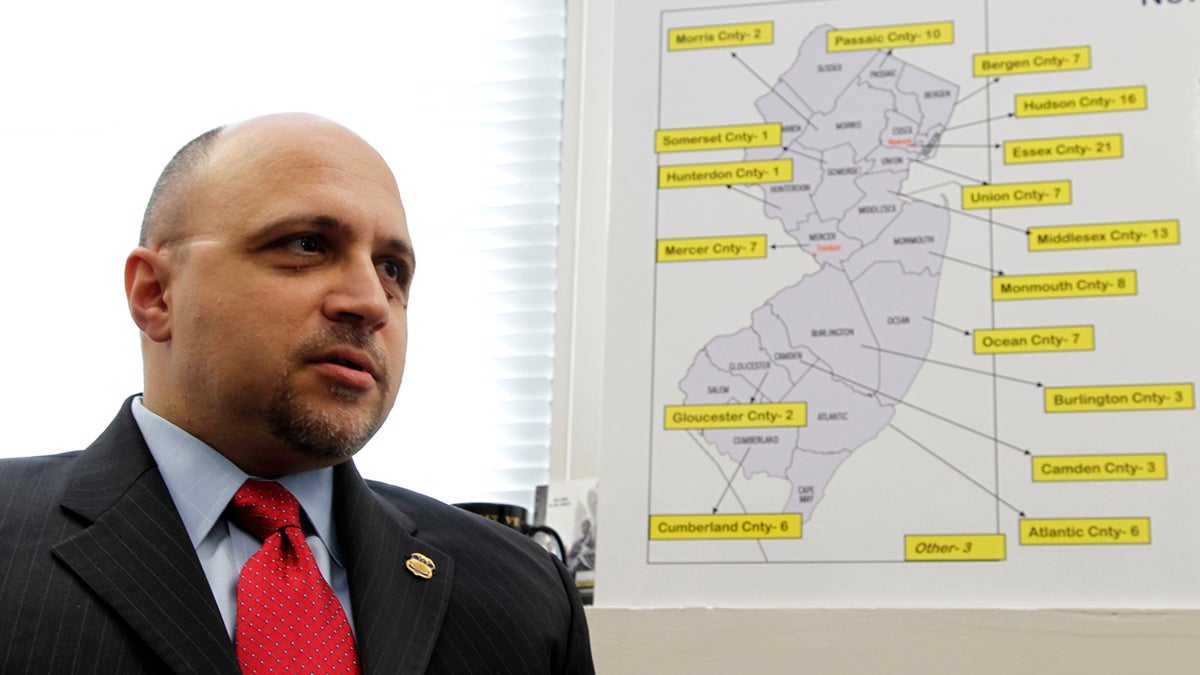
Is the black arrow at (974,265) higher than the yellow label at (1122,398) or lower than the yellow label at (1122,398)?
higher

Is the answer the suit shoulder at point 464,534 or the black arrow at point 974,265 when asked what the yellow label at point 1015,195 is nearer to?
the black arrow at point 974,265

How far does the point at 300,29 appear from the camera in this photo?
3170mm

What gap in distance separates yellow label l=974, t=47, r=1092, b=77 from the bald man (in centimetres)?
106

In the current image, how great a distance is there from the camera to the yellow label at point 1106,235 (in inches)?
81.1

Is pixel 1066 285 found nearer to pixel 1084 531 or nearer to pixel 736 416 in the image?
pixel 1084 531

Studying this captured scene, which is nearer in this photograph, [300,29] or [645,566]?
[645,566]

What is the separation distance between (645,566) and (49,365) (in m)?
1.64

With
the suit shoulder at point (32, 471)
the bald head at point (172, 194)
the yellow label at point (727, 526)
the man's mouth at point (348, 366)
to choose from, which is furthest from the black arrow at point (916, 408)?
the suit shoulder at point (32, 471)

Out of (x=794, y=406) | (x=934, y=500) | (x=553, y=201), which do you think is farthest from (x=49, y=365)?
(x=934, y=500)

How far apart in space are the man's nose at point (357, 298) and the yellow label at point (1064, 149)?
43.5 inches

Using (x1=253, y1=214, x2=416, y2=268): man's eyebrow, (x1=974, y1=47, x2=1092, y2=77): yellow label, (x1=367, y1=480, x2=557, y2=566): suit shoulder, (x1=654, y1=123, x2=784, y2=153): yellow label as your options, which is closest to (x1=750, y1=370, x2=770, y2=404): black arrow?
(x1=654, y1=123, x2=784, y2=153): yellow label

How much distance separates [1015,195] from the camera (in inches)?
84.0

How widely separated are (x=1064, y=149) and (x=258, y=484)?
52.8 inches

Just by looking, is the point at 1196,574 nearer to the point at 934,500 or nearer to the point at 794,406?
the point at 934,500
